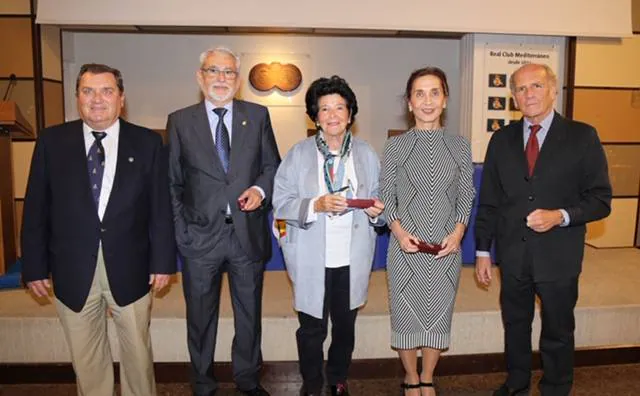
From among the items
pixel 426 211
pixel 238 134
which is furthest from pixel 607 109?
pixel 238 134

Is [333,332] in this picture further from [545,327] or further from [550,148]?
[550,148]

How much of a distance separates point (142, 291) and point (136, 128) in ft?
2.34

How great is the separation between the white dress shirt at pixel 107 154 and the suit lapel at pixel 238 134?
51 centimetres

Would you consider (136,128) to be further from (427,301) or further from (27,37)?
(27,37)

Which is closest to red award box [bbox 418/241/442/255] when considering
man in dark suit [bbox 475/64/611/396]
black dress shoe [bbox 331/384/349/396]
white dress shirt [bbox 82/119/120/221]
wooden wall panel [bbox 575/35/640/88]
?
man in dark suit [bbox 475/64/611/396]

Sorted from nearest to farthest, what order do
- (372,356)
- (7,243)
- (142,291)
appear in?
(142,291) < (372,356) < (7,243)

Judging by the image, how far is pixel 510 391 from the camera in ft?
8.82

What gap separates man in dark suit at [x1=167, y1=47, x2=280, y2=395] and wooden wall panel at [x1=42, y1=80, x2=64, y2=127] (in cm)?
385

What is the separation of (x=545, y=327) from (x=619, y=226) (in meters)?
4.09

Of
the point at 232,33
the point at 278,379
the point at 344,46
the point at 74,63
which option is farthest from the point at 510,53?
the point at 74,63

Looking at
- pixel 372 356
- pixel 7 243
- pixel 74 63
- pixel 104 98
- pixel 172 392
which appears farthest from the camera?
pixel 74 63

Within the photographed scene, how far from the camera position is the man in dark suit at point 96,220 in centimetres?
215

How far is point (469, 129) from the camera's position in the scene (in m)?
5.95

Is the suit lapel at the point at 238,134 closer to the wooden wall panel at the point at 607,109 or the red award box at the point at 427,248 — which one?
the red award box at the point at 427,248
